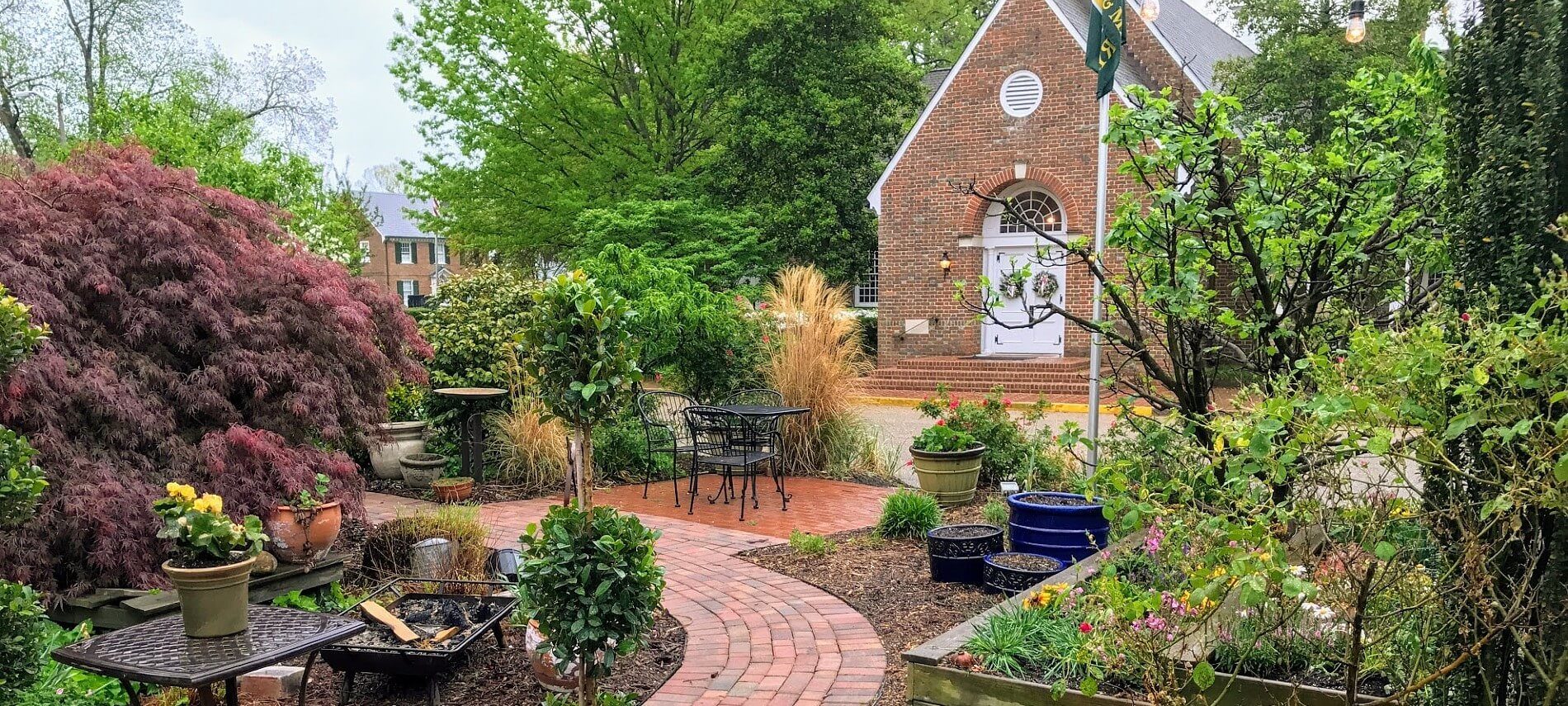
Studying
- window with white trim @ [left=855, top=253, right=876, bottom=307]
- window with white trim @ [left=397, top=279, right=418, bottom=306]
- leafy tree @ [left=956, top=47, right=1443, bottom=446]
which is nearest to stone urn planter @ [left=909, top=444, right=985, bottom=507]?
leafy tree @ [left=956, top=47, right=1443, bottom=446]

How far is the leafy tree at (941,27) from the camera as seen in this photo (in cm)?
2836

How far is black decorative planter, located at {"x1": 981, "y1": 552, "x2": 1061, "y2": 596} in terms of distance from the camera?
462 centimetres

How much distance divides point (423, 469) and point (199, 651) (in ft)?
18.6

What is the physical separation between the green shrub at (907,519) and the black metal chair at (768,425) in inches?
55.3

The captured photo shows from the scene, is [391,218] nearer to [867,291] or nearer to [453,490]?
[867,291]

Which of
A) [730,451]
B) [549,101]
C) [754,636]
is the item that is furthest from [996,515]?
[549,101]

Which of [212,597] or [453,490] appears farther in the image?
[453,490]

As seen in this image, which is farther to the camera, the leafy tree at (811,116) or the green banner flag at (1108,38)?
the leafy tree at (811,116)

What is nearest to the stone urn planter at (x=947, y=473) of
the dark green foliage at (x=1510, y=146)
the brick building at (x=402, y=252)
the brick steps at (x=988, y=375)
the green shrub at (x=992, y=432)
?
the green shrub at (x=992, y=432)

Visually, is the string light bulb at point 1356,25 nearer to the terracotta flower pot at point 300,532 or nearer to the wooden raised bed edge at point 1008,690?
the wooden raised bed edge at point 1008,690

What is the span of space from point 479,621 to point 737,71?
706 inches

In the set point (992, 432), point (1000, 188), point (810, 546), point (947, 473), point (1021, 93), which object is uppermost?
point (1021, 93)

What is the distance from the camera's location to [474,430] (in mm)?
8180

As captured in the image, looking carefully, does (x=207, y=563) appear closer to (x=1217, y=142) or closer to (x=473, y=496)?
(x=1217, y=142)
